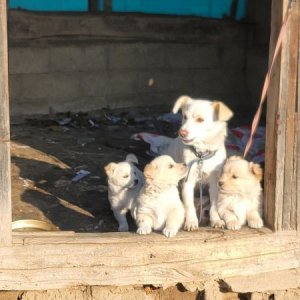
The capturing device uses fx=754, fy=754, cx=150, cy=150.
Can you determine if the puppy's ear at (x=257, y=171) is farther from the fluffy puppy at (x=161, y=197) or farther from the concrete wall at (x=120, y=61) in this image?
the concrete wall at (x=120, y=61)

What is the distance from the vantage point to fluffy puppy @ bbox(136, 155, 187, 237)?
577 cm

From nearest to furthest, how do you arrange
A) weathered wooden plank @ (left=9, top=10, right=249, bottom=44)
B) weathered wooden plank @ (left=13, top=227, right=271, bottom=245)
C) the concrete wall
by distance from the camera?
weathered wooden plank @ (left=13, top=227, right=271, bottom=245) → weathered wooden plank @ (left=9, top=10, right=249, bottom=44) → the concrete wall

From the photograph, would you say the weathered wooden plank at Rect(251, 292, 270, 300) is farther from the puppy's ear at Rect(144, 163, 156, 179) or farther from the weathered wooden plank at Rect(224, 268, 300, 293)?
the puppy's ear at Rect(144, 163, 156, 179)

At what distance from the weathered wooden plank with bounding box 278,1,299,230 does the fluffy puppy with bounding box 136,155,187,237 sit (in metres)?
0.81

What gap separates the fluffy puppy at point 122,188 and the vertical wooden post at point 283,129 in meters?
1.23

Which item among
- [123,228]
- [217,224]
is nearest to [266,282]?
[217,224]

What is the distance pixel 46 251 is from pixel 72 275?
26cm

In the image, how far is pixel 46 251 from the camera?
541 centimetres

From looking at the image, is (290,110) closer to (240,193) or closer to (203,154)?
(240,193)

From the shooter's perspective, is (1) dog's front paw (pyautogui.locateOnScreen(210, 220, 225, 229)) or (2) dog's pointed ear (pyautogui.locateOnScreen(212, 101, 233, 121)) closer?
(1) dog's front paw (pyautogui.locateOnScreen(210, 220, 225, 229))

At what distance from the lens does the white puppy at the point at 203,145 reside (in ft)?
19.8

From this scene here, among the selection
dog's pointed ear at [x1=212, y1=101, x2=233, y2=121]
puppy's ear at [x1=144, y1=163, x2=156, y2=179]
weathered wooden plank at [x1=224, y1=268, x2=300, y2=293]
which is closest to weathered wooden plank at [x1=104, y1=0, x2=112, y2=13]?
dog's pointed ear at [x1=212, y1=101, x2=233, y2=121]

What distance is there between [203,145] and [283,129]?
0.87m

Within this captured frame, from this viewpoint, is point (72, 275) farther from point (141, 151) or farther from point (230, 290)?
point (141, 151)
